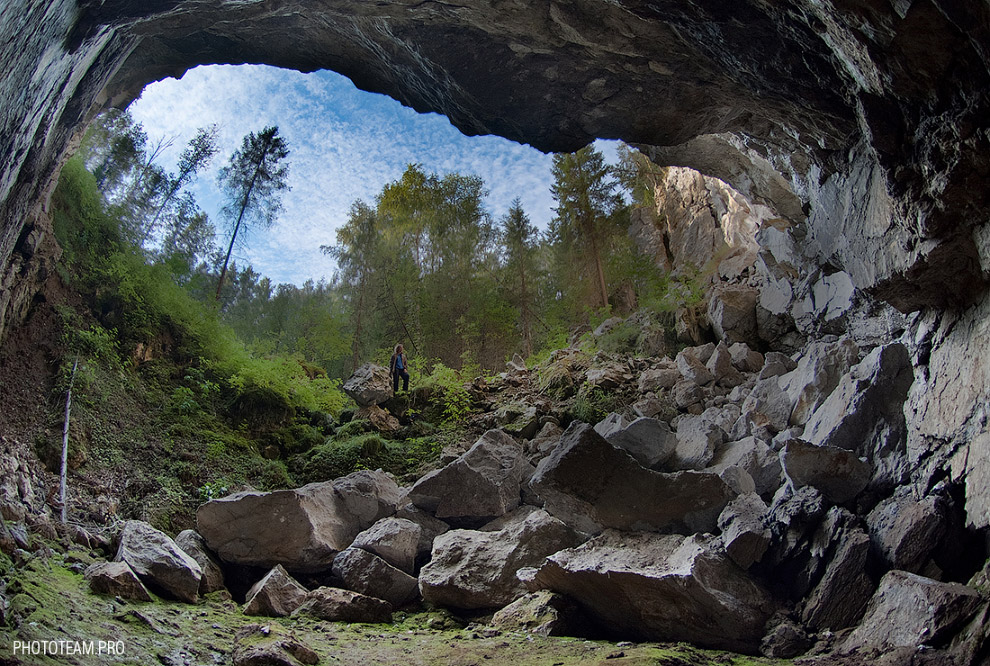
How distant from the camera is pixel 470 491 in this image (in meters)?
6.86

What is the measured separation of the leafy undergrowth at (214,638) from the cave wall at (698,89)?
3.18m

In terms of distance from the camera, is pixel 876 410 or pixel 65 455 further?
pixel 65 455

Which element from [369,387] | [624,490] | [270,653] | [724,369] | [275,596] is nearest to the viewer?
[270,653]

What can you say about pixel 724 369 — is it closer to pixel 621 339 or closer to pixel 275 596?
pixel 621 339

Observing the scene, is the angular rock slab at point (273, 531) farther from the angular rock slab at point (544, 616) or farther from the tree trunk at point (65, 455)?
the angular rock slab at point (544, 616)

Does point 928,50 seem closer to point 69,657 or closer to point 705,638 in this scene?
point 705,638

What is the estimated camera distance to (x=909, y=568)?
382 cm

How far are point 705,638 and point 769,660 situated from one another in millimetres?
494

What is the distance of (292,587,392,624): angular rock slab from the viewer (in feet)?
17.0

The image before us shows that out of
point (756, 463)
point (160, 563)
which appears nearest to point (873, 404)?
point (756, 463)

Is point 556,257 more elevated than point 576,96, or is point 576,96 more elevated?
point 556,257

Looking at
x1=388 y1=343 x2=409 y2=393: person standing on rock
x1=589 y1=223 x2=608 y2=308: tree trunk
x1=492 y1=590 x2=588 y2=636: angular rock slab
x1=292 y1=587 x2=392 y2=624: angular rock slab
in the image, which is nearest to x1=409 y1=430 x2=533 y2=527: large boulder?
x1=292 y1=587 x2=392 y2=624: angular rock slab

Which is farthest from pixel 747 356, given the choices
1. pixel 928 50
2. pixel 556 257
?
pixel 556 257

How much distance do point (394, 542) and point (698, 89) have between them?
6459mm
